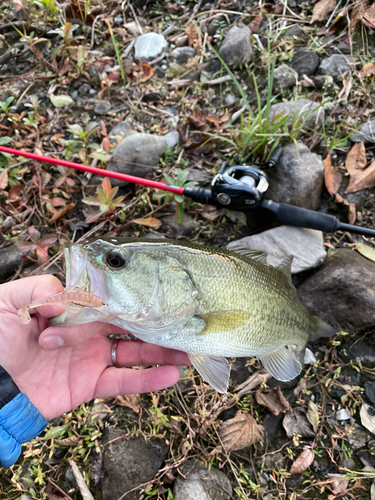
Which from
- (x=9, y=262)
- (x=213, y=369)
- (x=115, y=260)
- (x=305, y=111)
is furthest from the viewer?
(x=305, y=111)

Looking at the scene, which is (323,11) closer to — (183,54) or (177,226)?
(183,54)

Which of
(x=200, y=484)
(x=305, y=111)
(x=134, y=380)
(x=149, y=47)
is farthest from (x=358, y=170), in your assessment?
(x=200, y=484)

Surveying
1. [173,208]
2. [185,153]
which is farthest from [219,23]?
[173,208]

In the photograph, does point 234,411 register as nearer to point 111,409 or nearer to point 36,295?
point 111,409

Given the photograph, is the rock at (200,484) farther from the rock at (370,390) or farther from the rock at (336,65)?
the rock at (336,65)

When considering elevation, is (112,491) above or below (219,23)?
below
